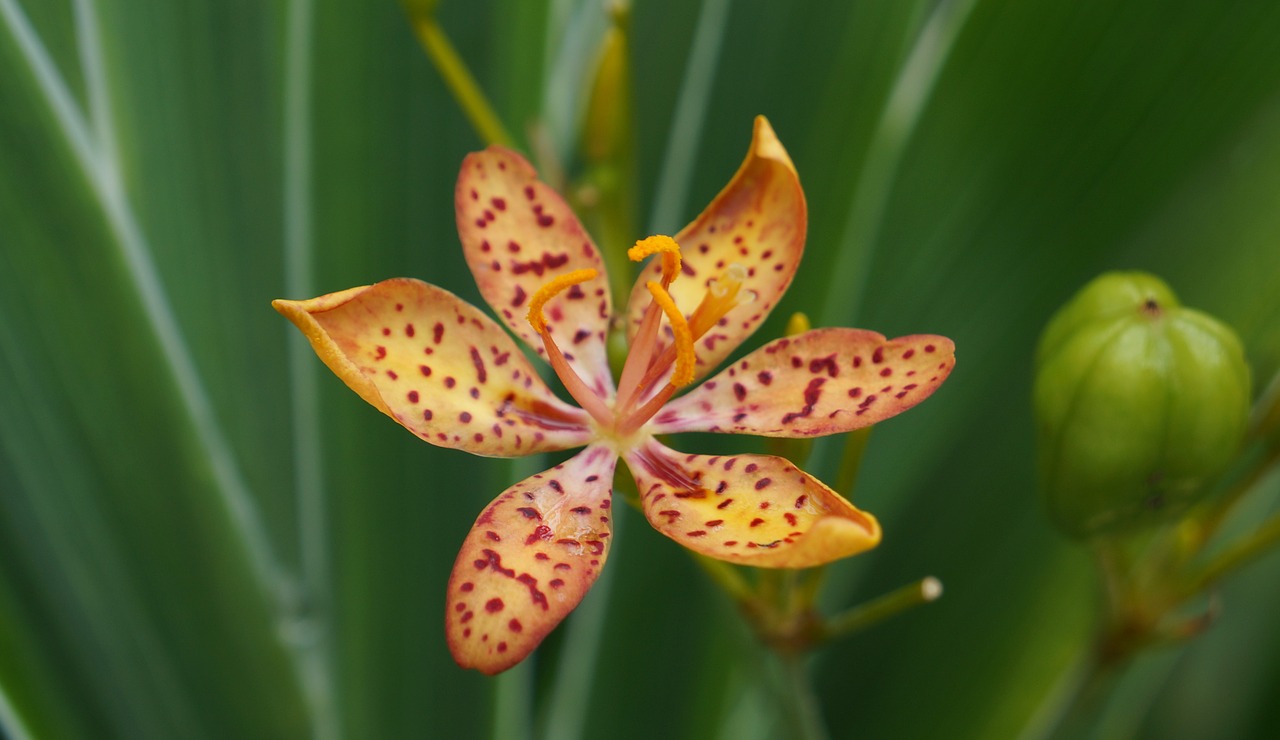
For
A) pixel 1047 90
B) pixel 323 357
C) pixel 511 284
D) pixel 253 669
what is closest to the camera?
pixel 323 357

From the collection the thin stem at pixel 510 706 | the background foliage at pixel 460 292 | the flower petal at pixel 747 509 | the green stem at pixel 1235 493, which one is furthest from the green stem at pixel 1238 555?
the thin stem at pixel 510 706

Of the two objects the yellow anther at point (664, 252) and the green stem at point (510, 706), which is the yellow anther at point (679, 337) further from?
the green stem at point (510, 706)

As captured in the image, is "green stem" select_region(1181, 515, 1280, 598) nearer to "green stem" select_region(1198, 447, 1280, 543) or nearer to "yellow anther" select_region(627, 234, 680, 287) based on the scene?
"green stem" select_region(1198, 447, 1280, 543)

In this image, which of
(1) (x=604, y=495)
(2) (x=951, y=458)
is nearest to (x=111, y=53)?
→ (1) (x=604, y=495)

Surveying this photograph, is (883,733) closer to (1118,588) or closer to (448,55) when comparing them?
(1118,588)

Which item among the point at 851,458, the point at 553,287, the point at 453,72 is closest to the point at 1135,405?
the point at 851,458

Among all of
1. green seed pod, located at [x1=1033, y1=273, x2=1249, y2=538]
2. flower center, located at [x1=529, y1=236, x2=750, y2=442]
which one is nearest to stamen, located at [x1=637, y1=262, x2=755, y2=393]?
flower center, located at [x1=529, y1=236, x2=750, y2=442]

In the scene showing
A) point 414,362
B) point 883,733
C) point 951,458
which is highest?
point 414,362

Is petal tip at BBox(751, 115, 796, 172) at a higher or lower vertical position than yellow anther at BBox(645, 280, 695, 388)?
higher
